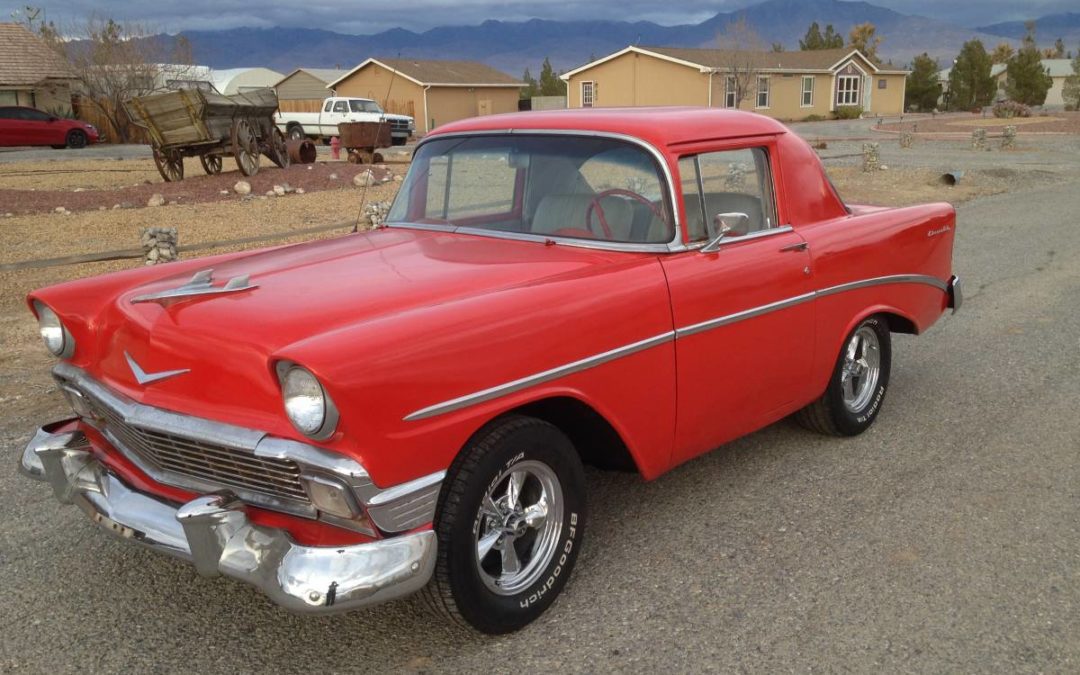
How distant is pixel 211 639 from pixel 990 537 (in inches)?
114

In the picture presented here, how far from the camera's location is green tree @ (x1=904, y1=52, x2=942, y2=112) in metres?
61.8

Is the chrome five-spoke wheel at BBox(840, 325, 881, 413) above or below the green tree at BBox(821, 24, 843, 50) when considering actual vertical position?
below

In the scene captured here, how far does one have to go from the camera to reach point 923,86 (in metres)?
61.8

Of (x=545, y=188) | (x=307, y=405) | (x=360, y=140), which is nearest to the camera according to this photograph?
(x=307, y=405)

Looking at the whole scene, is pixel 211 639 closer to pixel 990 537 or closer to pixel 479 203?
pixel 479 203

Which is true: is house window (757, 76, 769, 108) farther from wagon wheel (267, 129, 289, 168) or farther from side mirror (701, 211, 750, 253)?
side mirror (701, 211, 750, 253)

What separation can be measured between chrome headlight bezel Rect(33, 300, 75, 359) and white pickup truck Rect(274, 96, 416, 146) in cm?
3015

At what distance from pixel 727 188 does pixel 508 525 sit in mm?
1925

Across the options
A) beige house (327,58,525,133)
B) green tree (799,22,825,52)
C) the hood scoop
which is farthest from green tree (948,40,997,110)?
the hood scoop

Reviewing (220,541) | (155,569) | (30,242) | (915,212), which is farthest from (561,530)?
(30,242)

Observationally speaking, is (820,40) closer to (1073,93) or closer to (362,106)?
(1073,93)

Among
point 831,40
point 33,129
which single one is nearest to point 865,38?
point 831,40

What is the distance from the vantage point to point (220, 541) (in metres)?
2.59

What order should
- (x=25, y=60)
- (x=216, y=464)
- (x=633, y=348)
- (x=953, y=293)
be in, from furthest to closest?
1. (x=25, y=60)
2. (x=953, y=293)
3. (x=633, y=348)
4. (x=216, y=464)
